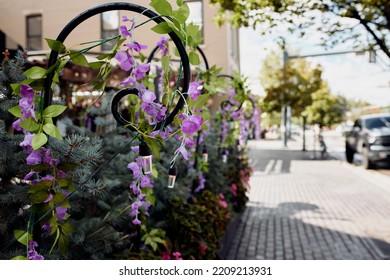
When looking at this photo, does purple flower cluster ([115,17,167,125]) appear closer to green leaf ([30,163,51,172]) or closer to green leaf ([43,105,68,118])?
green leaf ([43,105,68,118])

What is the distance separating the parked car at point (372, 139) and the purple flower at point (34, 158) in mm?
12314

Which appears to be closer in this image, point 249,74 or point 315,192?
point 249,74

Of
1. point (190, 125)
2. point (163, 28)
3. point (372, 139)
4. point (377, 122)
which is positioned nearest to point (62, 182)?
point (190, 125)

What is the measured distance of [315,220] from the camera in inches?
235

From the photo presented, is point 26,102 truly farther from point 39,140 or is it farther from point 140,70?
point 140,70

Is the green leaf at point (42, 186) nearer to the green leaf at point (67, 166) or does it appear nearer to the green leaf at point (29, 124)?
the green leaf at point (67, 166)

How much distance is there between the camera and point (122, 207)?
239 cm

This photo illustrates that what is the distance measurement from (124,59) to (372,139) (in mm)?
12403

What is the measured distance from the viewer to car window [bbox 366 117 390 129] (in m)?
12.7

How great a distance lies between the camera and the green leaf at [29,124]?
119 cm

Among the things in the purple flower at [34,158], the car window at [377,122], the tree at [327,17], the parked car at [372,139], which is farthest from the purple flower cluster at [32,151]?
the car window at [377,122]
